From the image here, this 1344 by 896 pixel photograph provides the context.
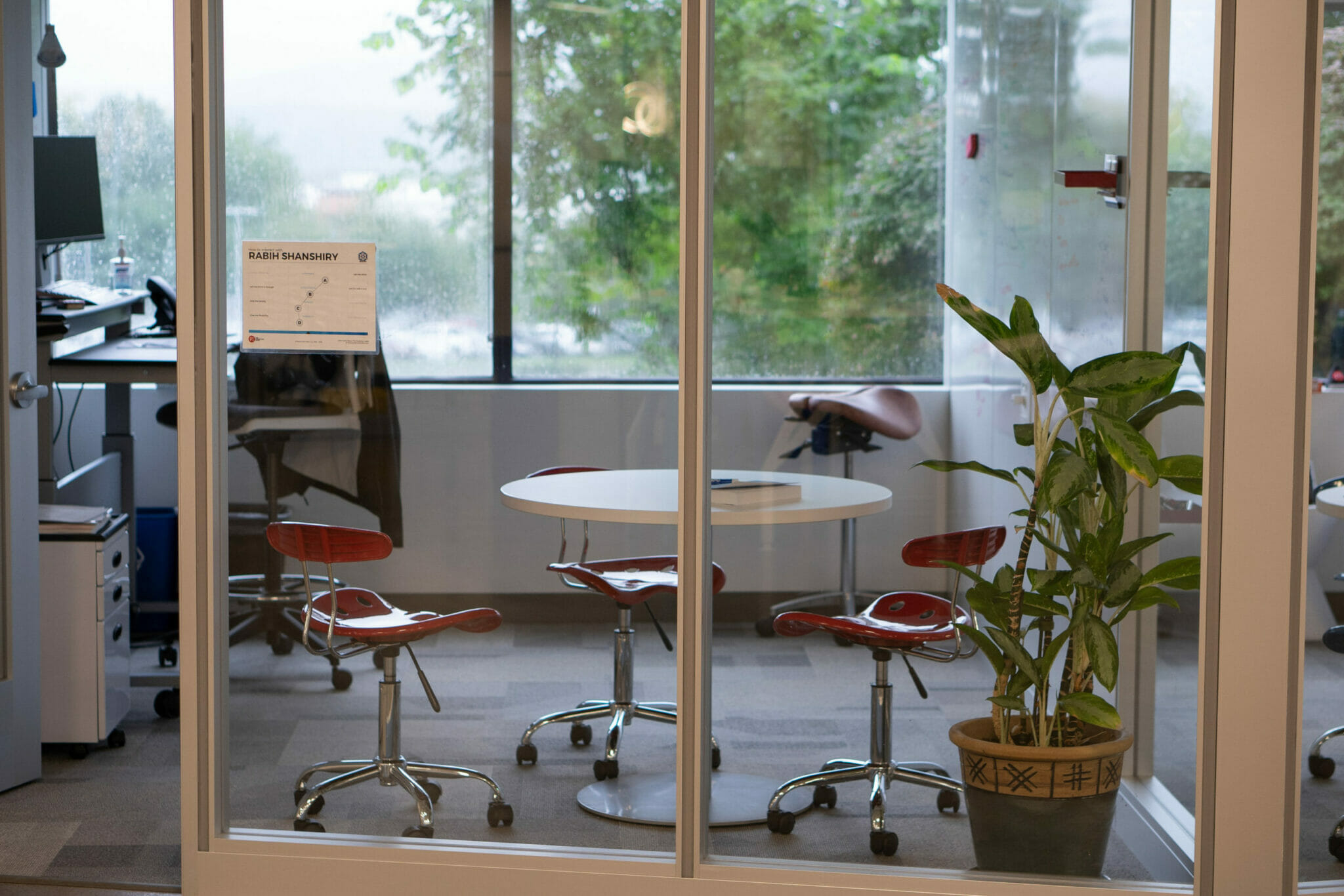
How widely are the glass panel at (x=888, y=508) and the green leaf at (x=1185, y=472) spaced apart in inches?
5.5

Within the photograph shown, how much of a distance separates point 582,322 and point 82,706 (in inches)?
78.8

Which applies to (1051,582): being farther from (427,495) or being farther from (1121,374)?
(427,495)

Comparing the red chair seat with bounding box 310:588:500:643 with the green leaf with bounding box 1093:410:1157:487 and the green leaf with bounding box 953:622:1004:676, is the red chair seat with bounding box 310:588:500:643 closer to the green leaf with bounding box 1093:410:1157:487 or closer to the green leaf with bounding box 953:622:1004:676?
the green leaf with bounding box 953:622:1004:676

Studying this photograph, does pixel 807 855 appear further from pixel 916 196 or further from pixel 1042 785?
pixel 916 196

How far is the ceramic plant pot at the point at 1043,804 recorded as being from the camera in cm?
278

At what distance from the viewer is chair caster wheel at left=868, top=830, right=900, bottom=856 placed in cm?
294

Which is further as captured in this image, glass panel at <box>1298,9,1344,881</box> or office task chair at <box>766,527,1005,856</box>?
office task chair at <box>766,527,1005,856</box>

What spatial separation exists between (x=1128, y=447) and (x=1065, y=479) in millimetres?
136

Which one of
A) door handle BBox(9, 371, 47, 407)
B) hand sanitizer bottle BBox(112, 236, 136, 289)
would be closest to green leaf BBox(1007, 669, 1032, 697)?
door handle BBox(9, 371, 47, 407)

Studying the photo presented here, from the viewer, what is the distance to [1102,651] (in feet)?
9.04

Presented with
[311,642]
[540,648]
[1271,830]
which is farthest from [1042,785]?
[311,642]

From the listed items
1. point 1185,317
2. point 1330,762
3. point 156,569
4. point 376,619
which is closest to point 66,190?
point 156,569

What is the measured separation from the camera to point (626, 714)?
2.99m

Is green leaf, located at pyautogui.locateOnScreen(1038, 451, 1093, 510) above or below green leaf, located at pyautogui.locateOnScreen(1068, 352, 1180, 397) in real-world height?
below
